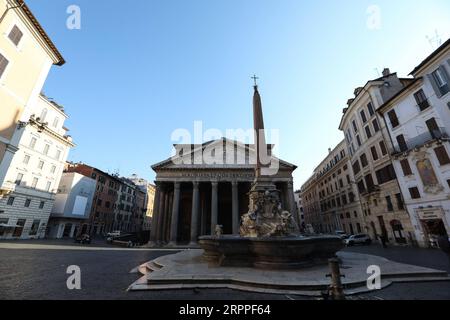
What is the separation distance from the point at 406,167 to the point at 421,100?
21.7 feet

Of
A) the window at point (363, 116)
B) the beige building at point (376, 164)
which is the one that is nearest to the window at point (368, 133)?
the beige building at point (376, 164)

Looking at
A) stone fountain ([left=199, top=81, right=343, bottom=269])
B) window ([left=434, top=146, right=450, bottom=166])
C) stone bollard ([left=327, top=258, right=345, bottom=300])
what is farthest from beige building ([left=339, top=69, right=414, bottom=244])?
stone bollard ([left=327, top=258, right=345, bottom=300])

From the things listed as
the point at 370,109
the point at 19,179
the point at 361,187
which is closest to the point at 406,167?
the point at 370,109

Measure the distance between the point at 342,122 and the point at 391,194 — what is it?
14.8m

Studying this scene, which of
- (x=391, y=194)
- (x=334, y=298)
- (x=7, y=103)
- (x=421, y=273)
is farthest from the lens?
(x=391, y=194)

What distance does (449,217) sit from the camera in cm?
1694

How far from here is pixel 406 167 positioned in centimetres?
2053

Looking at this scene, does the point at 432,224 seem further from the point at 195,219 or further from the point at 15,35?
the point at 15,35

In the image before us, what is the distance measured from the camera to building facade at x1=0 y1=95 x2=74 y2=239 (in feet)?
85.8

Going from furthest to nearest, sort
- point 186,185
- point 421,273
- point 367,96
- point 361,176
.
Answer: point 186,185
point 361,176
point 367,96
point 421,273

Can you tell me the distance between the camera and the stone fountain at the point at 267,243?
735 cm

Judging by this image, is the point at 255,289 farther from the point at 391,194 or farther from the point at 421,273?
the point at 391,194

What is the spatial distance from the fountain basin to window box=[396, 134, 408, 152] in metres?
18.7
